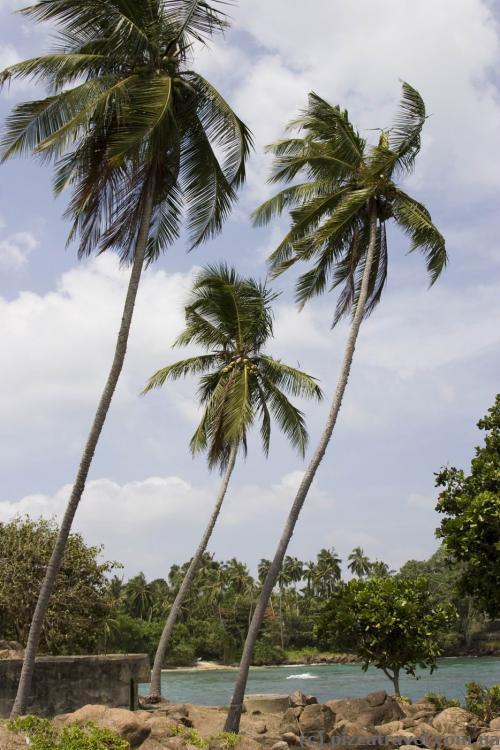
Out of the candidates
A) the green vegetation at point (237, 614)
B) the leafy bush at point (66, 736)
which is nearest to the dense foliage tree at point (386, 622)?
the leafy bush at point (66, 736)

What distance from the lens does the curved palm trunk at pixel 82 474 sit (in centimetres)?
1272

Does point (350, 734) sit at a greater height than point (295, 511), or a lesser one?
lesser

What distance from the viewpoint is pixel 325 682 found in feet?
153

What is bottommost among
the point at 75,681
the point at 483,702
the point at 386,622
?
the point at 483,702

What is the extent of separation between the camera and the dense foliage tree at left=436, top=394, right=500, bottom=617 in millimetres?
15328

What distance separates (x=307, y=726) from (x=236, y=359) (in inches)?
444

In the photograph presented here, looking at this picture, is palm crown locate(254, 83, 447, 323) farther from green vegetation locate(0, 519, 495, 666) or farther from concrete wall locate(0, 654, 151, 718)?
green vegetation locate(0, 519, 495, 666)

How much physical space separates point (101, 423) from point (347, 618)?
788 centimetres

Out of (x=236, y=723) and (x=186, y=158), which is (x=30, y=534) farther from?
(x=186, y=158)

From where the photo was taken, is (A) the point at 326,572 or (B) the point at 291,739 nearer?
(B) the point at 291,739

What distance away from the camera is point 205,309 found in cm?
2462

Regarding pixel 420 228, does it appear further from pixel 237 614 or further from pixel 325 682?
pixel 237 614

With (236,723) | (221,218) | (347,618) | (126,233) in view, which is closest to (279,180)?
(221,218)

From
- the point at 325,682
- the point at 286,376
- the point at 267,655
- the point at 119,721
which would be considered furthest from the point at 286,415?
the point at 267,655
